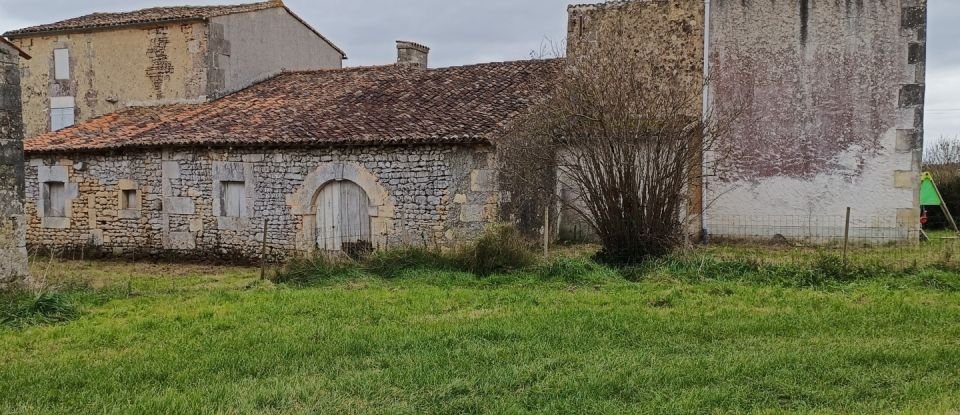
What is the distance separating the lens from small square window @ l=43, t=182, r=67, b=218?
15.8 m

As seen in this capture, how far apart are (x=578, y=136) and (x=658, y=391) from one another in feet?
21.2

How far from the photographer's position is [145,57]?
17703 mm

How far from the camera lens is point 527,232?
13.9 meters

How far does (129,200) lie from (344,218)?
4.84 metres

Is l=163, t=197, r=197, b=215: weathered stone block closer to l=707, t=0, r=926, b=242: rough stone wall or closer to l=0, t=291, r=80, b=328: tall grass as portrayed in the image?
l=0, t=291, r=80, b=328: tall grass

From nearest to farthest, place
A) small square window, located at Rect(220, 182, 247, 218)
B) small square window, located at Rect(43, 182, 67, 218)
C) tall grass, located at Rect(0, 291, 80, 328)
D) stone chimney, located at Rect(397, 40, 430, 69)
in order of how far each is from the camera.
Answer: tall grass, located at Rect(0, 291, 80, 328)
small square window, located at Rect(220, 182, 247, 218)
small square window, located at Rect(43, 182, 67, 218)
stone chimney, located at Rect(397, 40, 430, 69)

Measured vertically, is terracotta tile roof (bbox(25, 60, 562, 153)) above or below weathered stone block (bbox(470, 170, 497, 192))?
above

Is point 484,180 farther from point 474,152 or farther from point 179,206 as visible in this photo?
point 179,206

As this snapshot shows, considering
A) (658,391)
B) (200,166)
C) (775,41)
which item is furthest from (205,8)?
(658,391)

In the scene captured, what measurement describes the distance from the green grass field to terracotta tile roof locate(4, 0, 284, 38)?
9.50 meters

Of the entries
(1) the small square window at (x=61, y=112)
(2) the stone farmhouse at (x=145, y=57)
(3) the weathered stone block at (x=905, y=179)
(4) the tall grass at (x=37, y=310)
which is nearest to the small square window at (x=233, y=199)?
(2) the stone farmhouse at (x=145, y=57)


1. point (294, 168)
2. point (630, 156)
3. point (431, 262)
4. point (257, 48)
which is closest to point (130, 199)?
point (294, 168)

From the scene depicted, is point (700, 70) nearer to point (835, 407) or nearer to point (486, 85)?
point (486, 85)

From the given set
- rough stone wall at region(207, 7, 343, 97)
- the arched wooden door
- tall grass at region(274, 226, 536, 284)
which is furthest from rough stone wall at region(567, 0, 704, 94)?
rough stone wall at region(207, 7, 343, 97)
